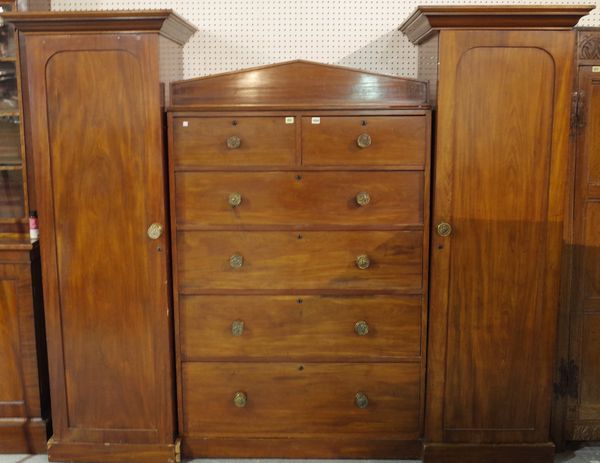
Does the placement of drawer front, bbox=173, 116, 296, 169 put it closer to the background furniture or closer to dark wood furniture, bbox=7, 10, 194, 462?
dark wood furniture, bbox=7, 10, 194, 462

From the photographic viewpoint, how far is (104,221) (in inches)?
112

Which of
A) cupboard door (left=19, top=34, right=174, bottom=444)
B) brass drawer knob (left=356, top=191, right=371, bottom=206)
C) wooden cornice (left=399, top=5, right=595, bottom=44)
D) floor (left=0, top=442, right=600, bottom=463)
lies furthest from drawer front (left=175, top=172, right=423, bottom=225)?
floor (left=0, top=442, right=600, bottom=463)

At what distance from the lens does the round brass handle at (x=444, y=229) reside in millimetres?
2795

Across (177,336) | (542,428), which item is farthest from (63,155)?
(542,428)

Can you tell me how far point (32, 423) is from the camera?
10.2 ft

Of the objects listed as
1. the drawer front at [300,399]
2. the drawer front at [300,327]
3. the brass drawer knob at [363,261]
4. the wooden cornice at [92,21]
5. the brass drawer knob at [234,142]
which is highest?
the wooden cornice at [92,21]

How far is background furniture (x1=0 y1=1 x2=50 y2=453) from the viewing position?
9.89 ft

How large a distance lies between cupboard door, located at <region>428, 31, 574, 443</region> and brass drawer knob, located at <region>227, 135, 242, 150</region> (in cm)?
90

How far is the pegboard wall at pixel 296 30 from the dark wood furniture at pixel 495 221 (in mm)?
382

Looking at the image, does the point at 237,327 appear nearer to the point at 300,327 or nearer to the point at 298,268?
the point at 300,327

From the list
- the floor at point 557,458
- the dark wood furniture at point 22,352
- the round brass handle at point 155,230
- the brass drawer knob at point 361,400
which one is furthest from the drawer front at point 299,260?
the floor at point 557,458

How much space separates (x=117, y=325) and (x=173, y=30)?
1429 millimetres

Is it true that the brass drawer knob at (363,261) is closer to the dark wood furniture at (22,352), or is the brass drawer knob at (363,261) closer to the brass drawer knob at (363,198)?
the brass drawer knob at (363,198)

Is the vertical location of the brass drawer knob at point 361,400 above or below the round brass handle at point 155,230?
below
